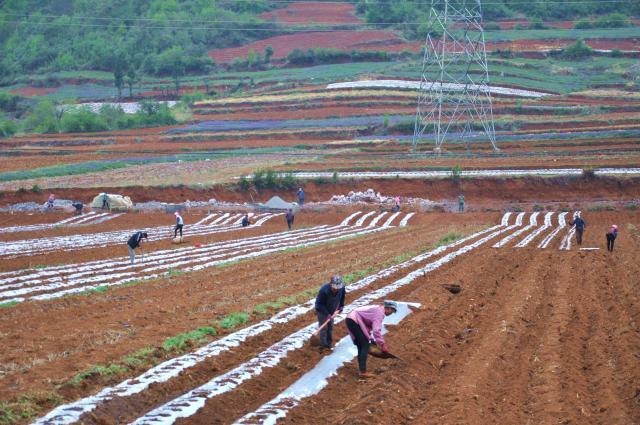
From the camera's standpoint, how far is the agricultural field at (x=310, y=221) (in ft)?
42.9

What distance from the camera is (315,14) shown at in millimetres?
139500

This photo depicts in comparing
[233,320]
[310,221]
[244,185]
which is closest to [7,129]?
[244,185]

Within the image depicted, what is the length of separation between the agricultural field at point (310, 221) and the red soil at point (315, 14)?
2.07 ft

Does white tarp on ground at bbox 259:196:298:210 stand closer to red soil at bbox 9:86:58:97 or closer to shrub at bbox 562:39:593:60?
shrub at bbox 562:39:593:60

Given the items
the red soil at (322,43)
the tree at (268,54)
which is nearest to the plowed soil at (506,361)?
the red soil at (322,43)

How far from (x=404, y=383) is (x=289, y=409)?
2107 millimetres

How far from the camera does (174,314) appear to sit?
18.4 meters

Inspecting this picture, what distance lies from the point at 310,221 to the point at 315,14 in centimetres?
9425

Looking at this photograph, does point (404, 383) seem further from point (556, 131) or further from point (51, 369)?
point (556, 131)

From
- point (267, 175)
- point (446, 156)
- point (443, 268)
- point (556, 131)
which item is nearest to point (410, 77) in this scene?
point (556, 131)

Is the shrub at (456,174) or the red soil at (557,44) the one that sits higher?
the red soil at (557,44)

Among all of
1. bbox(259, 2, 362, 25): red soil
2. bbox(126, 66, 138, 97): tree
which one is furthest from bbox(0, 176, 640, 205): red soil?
bbox(259, 2, 362, 25): red soil

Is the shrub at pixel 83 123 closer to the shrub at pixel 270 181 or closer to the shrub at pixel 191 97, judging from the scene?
the shrub at pixel 191 97

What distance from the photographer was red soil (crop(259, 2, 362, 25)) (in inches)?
5340
